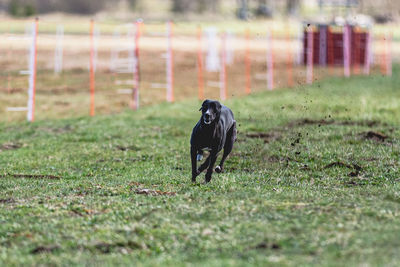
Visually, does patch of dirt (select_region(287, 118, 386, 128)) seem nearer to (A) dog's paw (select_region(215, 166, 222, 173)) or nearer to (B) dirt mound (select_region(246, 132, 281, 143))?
(B) dirt mound (select_region(246, 132, 281, 143))

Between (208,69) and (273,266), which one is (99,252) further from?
(208,69)

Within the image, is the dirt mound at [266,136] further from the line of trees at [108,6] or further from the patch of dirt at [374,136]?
the line of trees at [108,6]

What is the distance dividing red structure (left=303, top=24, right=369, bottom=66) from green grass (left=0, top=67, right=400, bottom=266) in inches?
920

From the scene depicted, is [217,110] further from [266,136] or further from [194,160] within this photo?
[266,136]

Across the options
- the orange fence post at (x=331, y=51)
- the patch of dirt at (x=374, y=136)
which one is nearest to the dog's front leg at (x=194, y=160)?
the patch of dirt at (x=374, y=136)

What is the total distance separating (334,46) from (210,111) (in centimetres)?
3424

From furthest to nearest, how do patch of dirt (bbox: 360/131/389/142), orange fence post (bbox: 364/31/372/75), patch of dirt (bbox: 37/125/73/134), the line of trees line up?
the line of trees
orange fence post (bbox: 364/31/372/75)
patch of dirt (bbox: 37/125/73/134)
patch of dirt (bbox: 360/131/389/142)

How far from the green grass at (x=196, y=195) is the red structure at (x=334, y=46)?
23355 millimetres

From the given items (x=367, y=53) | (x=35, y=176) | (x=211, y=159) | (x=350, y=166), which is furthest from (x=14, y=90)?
(x=367, y=53)

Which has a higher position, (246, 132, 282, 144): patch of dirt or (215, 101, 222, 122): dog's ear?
(215, 101, 222, 122): dog's ear

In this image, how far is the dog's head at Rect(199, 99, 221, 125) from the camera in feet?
33.6

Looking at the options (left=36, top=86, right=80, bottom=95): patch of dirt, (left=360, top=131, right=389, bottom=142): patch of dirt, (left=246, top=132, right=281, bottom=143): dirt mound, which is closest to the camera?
(left=360, top=131, right=389, bottom=142): patch of dirt

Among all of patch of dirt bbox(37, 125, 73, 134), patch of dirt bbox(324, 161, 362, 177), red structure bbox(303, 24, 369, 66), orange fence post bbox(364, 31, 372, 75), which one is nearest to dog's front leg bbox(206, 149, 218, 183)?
patch of dirt bbox(324, 161, 362, 177)

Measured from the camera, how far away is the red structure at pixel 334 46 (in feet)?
139
